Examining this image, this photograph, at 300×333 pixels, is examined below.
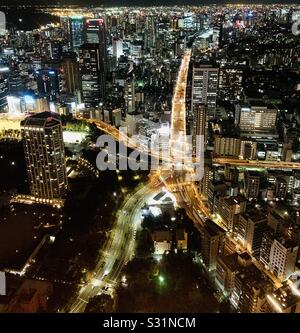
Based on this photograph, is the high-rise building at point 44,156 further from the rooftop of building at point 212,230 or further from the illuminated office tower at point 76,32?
the illuminated office tower at point 76,32

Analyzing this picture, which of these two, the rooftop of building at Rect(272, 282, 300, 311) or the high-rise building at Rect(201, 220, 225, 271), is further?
the high-rise building at Rect(201, 220, 225, 271)

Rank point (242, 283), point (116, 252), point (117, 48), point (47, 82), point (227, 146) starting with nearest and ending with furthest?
point (242, 283) → point (116, 252) → point (227, 146) → point (47, 82) → point (117, 48)

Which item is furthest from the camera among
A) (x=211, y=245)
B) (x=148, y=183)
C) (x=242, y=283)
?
(x=148, y=183)

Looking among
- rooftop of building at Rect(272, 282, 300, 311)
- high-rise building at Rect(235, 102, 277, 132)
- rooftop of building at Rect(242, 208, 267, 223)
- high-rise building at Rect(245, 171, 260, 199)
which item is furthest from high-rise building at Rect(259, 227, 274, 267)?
high-rise building at Rect(235, 102, 277, 132)

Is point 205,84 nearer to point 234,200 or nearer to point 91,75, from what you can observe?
point 91,75

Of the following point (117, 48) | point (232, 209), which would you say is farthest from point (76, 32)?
point (232, 209)

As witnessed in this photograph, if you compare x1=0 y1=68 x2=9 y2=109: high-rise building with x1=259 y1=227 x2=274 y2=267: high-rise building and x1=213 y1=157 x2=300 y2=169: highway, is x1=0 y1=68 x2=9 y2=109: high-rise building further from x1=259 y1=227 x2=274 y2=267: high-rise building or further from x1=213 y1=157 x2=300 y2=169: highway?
x1=259 y1=227 x2=274 y2=267: high-rise building
